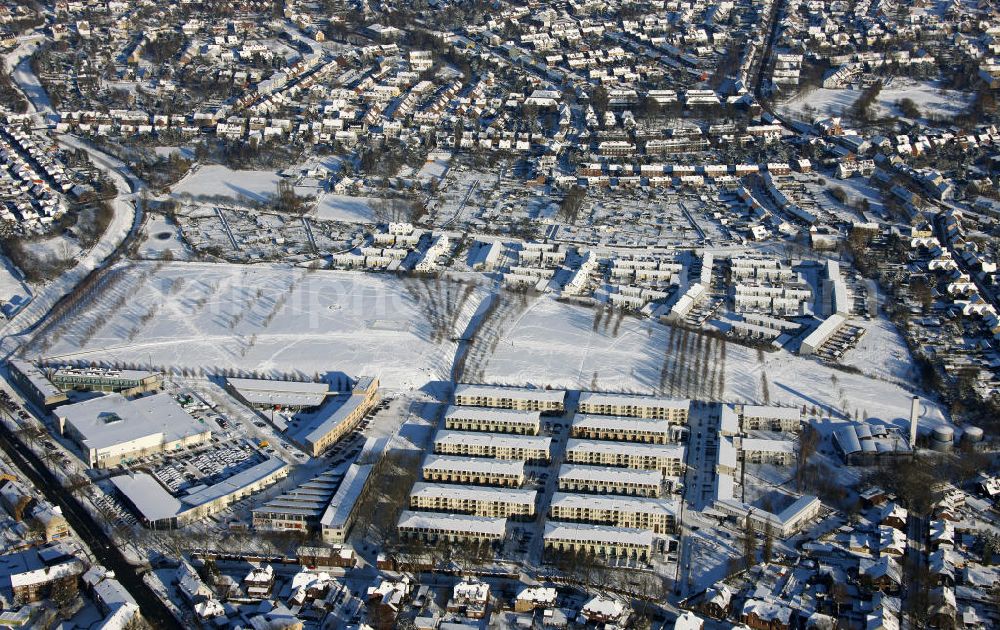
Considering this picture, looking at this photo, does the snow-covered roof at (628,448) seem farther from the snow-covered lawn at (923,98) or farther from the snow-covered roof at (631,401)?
the snow-covered lawn at (923,98)

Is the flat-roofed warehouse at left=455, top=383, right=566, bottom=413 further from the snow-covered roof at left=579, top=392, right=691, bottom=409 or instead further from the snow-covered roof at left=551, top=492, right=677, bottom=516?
the snow-covered roof at left=551, top=492, right=677, bottom=516

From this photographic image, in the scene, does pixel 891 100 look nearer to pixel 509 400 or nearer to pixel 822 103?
pixel 822 103

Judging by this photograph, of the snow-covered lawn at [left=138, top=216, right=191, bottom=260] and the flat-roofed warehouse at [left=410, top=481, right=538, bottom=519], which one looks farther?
the snow-covered lawn at [left=138, top=216, right=191, bottom=260]

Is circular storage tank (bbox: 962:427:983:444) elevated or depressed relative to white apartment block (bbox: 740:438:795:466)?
elevated

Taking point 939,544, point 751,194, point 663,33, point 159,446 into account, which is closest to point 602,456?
point 939,544

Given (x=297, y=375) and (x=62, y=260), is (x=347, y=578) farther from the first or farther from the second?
(x=62, y=260)

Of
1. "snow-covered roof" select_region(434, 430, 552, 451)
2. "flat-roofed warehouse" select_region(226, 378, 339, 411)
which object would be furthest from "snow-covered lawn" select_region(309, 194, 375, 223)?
"snow-covered roof" select_region(434, 430, 552, 451)
